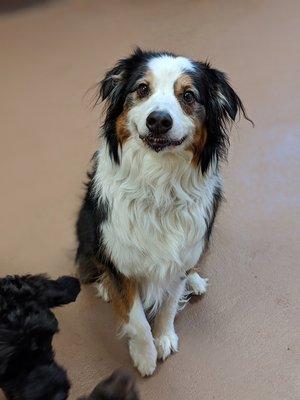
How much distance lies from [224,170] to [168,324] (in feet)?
3.31

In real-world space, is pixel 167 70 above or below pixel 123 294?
above

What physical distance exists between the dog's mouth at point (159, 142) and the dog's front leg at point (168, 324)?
0.61 metres

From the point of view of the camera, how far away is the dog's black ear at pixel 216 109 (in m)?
1.79

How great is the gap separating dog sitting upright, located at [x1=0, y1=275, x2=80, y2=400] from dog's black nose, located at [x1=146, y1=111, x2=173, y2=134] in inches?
24.1

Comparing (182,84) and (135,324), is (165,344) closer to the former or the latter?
(135,324)

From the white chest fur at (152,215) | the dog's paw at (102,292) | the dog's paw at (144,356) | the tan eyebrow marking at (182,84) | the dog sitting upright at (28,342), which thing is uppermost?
the tan eyebrow marking at (182,84)

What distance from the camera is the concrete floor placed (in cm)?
211

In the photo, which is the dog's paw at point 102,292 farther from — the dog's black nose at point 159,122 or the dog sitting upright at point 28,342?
the dog's black nose at point 159,122

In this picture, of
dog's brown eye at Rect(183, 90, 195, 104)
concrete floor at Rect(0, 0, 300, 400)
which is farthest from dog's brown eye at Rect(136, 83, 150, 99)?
concrete floor at Rect(0, 0, 300, 400)

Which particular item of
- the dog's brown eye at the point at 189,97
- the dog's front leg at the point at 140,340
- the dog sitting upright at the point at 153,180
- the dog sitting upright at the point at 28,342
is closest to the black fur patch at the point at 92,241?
the dog sitting upright at the point at 153,180

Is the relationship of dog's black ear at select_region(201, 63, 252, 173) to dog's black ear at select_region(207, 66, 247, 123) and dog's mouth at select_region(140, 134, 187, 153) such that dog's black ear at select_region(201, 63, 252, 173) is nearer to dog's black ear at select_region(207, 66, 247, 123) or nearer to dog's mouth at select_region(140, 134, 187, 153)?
dog's black ear at select_region(207, 66, 247, 123)

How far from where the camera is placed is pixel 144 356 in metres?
2.04

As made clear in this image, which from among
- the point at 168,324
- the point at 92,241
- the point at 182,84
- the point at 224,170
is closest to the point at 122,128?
the point at 182,84

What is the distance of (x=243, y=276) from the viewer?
94.0 inches
